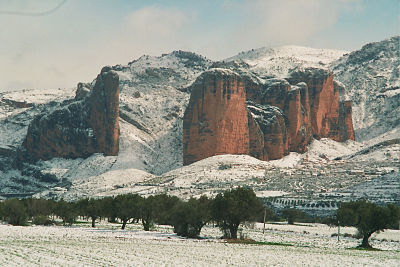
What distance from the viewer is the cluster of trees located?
12275 cm

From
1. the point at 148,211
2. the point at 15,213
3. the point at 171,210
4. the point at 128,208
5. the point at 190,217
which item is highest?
the point at 128,208

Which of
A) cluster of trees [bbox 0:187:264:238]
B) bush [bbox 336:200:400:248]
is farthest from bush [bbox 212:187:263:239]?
bush [bbox 336:200:400:248]

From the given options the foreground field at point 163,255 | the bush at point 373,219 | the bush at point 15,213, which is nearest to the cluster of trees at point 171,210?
the bush at point 15,213

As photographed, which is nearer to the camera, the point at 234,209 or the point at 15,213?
the point at 234,209

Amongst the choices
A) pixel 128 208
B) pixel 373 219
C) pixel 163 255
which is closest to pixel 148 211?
pixel 128 208

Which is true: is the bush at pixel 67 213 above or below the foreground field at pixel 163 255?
above

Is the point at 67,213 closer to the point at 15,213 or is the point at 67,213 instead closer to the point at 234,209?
the point at 15,213

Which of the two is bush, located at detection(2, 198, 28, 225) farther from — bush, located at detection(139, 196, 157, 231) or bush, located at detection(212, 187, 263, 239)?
bush, located at detection(212, 187, 263, 239)

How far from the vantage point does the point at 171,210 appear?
13600 centimetres

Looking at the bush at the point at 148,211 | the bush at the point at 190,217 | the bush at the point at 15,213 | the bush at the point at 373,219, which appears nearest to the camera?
the bush at the point at 373,219

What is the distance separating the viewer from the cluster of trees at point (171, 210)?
403 feet

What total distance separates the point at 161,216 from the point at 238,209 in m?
34.3

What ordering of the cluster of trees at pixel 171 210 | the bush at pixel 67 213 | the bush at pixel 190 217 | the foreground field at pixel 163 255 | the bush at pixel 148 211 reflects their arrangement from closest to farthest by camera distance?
1. the foreground field at pixel 163 255
2. the cluster of trees at pixel 171 210
3. the bush at pixel 190 217
4. the bush at pixel 148 211
5. the bush at pixel 67 213

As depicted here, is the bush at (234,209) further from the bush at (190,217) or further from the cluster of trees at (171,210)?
the bush at (190,217)
